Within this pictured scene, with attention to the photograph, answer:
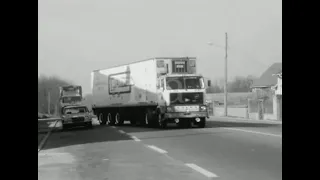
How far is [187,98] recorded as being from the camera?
2567 cm

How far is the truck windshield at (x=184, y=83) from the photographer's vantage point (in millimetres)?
25547

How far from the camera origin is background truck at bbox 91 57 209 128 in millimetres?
25547

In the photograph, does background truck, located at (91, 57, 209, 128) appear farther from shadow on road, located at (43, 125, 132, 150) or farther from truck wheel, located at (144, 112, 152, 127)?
shadow on road, located at (43, 125, 132, 150)

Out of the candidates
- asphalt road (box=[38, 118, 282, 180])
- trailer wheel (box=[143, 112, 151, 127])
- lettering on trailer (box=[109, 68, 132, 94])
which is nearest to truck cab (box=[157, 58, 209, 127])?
trailer wheel (box=[143, 112, 151, 127])

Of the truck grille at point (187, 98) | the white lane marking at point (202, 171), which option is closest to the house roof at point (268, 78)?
the truck grille at point (187, 98)

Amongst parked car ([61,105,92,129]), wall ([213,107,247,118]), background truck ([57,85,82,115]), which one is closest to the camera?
parked car ([61,105,92,129])

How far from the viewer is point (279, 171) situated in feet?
33.1

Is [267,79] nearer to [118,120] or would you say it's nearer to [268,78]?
[268,78]

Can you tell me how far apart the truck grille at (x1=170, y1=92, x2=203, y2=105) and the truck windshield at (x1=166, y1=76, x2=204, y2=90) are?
14.5 inches

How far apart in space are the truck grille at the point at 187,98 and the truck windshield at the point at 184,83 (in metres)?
0.37

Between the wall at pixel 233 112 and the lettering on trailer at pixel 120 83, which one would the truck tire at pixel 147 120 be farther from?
the wall at pixel 233 112
